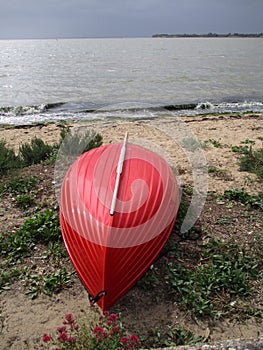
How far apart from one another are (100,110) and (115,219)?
538 inches

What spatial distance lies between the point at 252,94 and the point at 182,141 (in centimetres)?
1517

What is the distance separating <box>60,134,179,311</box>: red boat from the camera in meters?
3.35

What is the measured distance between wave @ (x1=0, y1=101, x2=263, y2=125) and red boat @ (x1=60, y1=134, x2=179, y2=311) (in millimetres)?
9868

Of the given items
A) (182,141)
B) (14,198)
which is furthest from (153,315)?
(182,141)

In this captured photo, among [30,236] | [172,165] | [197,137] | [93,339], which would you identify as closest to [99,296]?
[93,339]

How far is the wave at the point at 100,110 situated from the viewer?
1483 centimetres

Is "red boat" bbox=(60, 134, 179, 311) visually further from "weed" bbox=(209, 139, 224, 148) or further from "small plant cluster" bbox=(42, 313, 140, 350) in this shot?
"weed" bbox=(209, 139, 224, 148)

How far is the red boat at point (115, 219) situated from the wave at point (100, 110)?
987cm

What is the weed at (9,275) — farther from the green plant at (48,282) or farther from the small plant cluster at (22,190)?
the small plant cluster at (22,190)

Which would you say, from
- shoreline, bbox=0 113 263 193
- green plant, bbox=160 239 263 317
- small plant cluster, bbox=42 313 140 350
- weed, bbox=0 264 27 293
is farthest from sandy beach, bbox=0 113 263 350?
small plant cluster, bbox=42 313 140 350

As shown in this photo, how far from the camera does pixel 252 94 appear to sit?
21516 millimetres

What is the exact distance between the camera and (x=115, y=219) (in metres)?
3.42

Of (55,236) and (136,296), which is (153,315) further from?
(55,236)

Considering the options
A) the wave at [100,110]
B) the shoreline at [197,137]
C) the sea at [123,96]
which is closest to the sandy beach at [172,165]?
the shoreline at [197,137]
